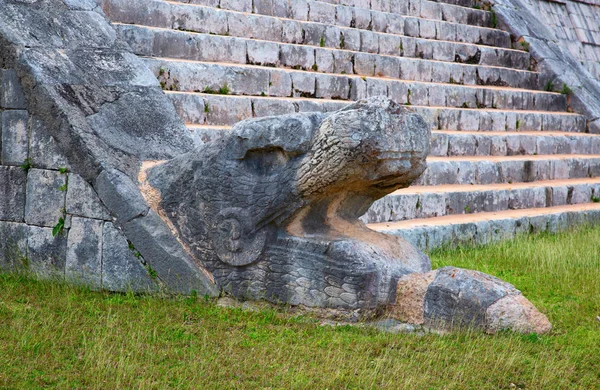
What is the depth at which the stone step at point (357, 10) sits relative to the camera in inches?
377

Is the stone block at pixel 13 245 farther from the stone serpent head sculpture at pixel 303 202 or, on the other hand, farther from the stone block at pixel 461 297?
the stone block at pixel 461 297

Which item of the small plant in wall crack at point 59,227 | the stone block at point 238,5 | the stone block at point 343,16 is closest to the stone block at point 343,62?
the stone block at point 343,16

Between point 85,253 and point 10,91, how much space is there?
1444 mm

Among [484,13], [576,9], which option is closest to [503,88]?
[484,13]

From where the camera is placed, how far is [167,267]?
18.4 ft

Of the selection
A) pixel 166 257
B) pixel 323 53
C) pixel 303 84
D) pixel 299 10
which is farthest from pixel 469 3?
pixel 166 257

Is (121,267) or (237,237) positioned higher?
(237,237)

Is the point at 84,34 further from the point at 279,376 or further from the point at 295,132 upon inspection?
the point at 279,376

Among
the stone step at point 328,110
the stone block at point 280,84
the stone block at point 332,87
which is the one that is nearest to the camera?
the stone step at point 328,110

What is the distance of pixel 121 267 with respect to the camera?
5.73 metres

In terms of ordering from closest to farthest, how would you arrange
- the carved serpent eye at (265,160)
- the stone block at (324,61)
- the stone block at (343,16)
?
1. the carved serpent eye at (265,160)
2. the stone block at (324,61)
3. the stone block at (343,16)

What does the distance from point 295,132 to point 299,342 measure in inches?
51.8

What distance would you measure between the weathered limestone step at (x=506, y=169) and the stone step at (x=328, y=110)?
21.2 inches

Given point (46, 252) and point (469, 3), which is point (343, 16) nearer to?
point (469, 3)
